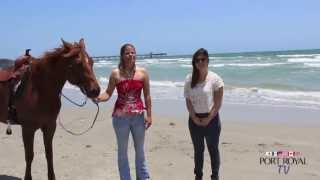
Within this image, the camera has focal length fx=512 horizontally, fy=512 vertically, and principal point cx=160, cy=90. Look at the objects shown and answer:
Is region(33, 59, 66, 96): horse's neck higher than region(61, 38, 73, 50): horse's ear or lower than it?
lower

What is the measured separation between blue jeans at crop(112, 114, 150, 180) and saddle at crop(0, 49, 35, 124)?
54.9 inches

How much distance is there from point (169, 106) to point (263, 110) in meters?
2.95

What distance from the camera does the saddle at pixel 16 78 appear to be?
237 inches

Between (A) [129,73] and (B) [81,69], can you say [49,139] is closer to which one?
(B) [81,69]

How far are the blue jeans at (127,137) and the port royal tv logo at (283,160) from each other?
6.85 ft

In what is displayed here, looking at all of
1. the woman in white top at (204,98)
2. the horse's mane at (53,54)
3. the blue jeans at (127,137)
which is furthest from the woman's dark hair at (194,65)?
the horse's mane at (53,54)

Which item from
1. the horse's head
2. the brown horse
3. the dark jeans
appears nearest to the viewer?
the horse's head

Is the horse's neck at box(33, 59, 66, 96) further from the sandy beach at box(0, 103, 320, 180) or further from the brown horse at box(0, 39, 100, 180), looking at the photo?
the sandy beach at box(0, 103, 320, 180)

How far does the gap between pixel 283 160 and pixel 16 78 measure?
146 inches

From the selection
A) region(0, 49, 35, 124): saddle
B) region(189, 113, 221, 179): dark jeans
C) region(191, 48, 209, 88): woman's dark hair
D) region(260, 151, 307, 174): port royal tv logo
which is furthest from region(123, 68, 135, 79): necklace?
region(260, 151, 307, 174): port royal tv logo

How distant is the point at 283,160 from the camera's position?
7.03 m

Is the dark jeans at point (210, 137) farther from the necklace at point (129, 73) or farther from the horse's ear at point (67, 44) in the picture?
the horse's ear at point (67, 44)

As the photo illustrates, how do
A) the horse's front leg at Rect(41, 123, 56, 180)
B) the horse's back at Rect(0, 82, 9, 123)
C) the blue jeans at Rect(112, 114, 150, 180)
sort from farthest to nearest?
the horse's back at Rect(0, 82, 9, 123) < the horse's front leg at Rect(41, 123, 56, 180) < the blue jeans at Rect(112, 114, 150, 180)

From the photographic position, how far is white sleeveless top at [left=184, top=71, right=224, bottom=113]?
5.52 m
